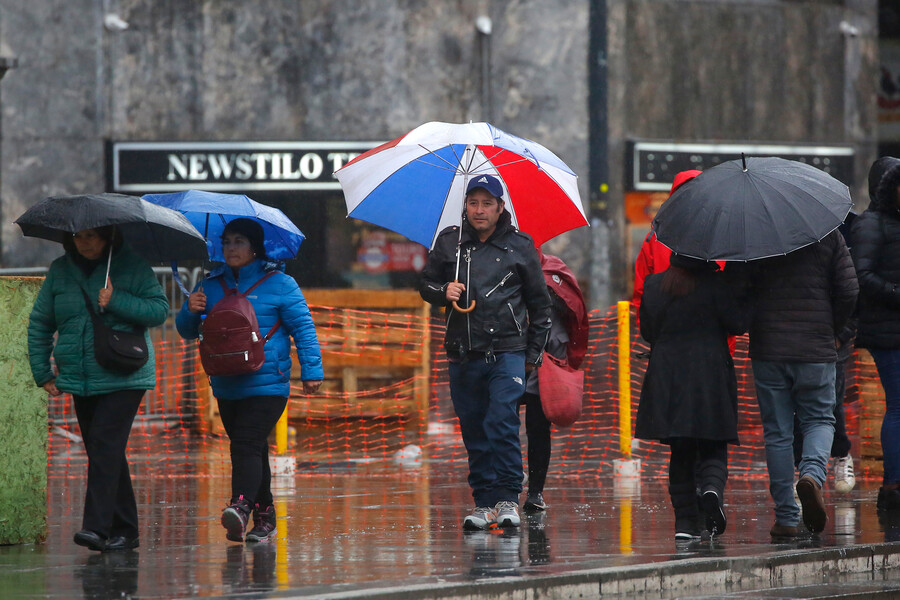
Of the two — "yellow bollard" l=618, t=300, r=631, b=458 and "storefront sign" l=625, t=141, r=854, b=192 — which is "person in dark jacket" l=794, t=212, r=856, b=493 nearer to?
"yellow bollard" l=618, t=300, r=631, b=458

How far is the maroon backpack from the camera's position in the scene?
24.9ft

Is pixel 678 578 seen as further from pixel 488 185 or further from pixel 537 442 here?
pixel 537 442

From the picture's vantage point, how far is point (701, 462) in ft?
25.3

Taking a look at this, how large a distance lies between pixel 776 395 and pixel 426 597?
267 centimetres

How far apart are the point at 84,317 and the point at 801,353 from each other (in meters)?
3.66

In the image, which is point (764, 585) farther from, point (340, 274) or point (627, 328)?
point (340, 274)

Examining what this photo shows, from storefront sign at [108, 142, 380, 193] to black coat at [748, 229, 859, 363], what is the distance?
10103 mm

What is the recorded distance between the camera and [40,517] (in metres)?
7.84

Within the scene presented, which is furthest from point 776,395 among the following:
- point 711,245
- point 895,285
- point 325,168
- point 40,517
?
point 325,168

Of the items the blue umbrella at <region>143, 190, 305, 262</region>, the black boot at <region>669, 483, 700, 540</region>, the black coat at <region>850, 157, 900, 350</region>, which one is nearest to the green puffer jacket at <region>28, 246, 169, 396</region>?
the blue umbrella at <region>143, 190, 305, 262</region>

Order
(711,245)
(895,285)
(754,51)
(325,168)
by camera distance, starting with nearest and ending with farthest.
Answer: (711,245)
(895,285)
(325,168)
(754,51)

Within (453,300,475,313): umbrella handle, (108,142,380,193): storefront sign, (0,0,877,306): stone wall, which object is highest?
(0,0,877,306): stone wall

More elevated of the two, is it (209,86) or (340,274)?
(209,86)

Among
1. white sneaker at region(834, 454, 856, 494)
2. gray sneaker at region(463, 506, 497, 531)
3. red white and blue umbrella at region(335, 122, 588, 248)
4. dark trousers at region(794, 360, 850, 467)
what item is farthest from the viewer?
white sneaker at region(834, 454, 856, 494)
